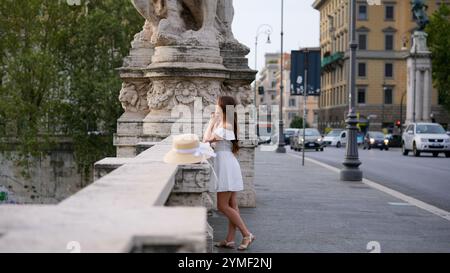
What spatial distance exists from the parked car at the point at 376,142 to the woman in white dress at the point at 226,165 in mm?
49800

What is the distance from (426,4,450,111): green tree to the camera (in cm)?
6819

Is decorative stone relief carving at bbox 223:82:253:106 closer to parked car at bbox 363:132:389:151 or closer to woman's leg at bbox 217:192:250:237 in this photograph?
woman's leg at bbox 217:192:250:237

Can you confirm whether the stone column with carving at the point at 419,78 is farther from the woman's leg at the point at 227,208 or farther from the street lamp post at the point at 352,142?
the woman's leg at the point at 227,208

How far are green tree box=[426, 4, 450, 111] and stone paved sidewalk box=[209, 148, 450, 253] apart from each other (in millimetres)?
55197

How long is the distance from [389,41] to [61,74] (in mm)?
56584

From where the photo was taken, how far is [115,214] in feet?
10.6

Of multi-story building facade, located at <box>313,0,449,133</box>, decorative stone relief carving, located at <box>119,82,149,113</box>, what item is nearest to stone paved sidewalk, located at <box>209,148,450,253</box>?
decorative stone relief carving, located at <box>119,82,149,113</box>

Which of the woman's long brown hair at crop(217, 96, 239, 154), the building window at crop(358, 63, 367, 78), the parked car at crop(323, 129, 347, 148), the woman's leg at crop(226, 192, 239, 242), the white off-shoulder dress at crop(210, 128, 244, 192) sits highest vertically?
the building window at crop(358, 63, 367, 78)

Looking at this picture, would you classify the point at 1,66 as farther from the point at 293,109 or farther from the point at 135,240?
the point at 293,109

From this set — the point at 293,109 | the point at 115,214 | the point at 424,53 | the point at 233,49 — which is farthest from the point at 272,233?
the point at 293,109

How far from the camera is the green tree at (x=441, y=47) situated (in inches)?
2685

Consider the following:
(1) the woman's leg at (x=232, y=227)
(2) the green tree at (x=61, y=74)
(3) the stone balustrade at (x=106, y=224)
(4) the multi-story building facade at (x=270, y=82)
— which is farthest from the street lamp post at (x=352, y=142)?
(4) the multi-story building facade at (x=270, y=82)

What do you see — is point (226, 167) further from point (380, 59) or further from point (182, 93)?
point (380, 59)

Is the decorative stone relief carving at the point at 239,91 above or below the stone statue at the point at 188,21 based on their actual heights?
below
